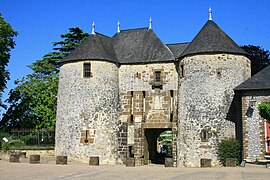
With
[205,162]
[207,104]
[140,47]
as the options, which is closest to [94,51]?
[140,47]

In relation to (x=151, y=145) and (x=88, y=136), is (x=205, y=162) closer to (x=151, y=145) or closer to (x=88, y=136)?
(x=151, y=145)

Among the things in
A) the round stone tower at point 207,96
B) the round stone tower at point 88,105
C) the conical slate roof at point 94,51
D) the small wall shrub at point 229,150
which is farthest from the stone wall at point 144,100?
the small wall shrub at point 229,150

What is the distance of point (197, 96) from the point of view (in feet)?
75.2

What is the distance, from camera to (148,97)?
25.8m

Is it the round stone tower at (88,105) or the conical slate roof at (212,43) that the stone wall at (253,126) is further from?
the round stone tower at (88,105)

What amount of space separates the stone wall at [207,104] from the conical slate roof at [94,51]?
608 centimetres

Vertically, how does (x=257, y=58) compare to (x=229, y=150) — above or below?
above

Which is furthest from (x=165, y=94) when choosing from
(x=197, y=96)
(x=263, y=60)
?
(x=263, y=60)

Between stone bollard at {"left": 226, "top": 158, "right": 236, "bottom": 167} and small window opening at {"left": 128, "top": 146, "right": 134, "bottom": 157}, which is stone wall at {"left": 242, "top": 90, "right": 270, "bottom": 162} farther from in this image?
small window opening at {"left": 128, "top": 146, "right": 134, "bottom": 157}

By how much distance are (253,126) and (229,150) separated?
1986 millimetres

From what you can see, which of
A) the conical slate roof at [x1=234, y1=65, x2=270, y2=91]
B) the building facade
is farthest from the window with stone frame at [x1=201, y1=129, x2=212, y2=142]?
the conical slate roof at [x1=234, y1=65, x2=270, y2=91]

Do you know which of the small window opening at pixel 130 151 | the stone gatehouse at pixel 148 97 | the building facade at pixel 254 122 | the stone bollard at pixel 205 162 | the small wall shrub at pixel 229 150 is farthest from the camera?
the small window opening at pixel 130 151

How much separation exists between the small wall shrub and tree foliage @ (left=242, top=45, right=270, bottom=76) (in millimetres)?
15284

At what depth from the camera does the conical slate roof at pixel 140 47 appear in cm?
2620
